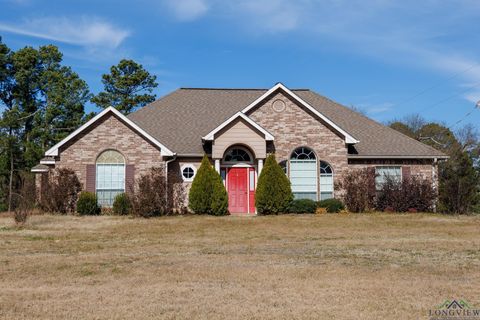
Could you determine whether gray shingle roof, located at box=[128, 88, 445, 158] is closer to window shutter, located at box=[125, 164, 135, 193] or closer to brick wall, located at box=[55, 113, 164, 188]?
brick wall, located at box=[55, 113, 164, 188]

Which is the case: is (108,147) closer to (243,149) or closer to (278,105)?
(243,149)

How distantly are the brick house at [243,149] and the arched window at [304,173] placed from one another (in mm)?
47

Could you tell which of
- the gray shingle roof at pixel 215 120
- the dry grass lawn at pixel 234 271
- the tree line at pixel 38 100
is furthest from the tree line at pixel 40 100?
the dry grass lawn at pixel 234 271

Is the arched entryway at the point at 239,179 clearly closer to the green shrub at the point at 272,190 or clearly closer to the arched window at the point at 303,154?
the green shrub at the point at 272,190

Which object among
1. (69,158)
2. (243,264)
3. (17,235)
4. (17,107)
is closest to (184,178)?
(69,158)

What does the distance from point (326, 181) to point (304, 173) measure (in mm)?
1114

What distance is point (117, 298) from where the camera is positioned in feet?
26.3

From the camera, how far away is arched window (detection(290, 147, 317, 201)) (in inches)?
1034

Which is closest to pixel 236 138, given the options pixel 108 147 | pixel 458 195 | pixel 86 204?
pixel 108 147

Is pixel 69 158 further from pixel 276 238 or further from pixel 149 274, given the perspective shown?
pixel 149 274

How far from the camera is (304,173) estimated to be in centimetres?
2636

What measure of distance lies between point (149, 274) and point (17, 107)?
4064 cm

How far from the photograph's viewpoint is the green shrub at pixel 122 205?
24.0m

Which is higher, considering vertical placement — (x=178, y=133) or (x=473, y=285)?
(x=178, y=133)
